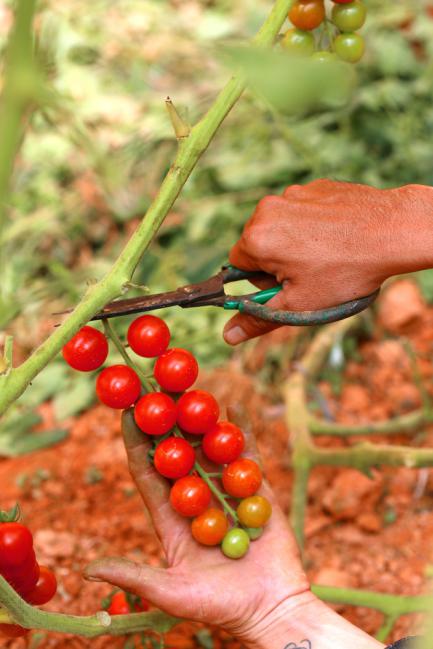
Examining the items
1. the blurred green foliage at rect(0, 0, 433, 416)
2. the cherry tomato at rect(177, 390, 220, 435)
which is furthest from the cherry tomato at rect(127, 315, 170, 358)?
the blurred green foliage at rect(0, 0, 433, 416)

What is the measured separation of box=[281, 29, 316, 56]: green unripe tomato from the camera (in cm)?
135

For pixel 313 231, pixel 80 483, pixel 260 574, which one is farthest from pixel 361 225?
pixel 80 483

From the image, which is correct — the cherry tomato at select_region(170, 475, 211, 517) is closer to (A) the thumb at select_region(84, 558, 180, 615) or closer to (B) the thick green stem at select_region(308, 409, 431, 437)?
(A) the thumb at select_region(84, 558, 180, 615)

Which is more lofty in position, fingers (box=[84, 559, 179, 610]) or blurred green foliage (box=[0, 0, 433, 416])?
fingers (box=[84, 559, 179, 610])

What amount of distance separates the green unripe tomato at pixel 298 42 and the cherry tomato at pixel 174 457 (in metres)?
0.72

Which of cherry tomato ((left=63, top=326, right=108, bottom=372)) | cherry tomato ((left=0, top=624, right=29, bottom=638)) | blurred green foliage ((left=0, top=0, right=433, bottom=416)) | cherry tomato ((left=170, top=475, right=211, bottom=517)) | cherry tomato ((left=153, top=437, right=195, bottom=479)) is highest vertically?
cherry tomato ((left=63, top=326, right=108, bottom=372))

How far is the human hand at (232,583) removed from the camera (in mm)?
1203

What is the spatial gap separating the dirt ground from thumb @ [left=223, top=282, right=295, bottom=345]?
2.28 ft

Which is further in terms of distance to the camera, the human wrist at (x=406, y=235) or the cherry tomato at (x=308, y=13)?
the cherry tomato at (x=308, y=13)

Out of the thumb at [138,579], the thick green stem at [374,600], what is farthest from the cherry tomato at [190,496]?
the thick green stem at [374,600]

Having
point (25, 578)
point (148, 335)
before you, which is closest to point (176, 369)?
point (148, 335)

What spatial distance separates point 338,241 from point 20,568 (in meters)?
0.71

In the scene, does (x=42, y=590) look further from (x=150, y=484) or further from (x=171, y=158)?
(x=171, y=158)

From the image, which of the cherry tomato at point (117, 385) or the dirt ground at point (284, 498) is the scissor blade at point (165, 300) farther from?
the dirt ground at point (284, 498)
